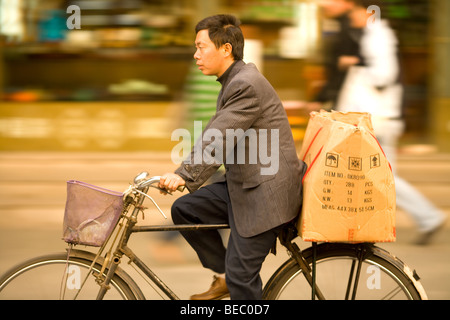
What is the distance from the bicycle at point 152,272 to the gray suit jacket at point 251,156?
176mm

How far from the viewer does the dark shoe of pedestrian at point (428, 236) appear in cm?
579

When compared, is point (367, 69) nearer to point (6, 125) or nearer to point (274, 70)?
point (274, 70)

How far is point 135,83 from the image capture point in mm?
7707

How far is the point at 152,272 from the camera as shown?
343cm

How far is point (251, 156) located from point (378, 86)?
2.73 m

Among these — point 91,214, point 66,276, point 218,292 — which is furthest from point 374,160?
point 66,276

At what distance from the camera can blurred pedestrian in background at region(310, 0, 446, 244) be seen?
5645mm

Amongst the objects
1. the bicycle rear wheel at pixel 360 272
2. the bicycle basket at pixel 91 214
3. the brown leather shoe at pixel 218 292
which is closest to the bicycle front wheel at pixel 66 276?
the bicycle basket at pixel 91 214

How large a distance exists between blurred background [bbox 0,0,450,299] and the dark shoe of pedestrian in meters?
1.58

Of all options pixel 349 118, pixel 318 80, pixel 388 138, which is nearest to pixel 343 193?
pixel 349 118

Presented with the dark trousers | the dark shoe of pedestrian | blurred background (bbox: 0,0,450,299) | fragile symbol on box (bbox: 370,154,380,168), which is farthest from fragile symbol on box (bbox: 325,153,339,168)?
blurred background (bbox: 0,0,450,299)

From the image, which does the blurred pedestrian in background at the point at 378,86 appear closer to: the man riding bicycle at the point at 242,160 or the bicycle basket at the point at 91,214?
the man riding bicycle at the point at 242,160

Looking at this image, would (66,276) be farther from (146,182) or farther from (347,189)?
(347,189)
